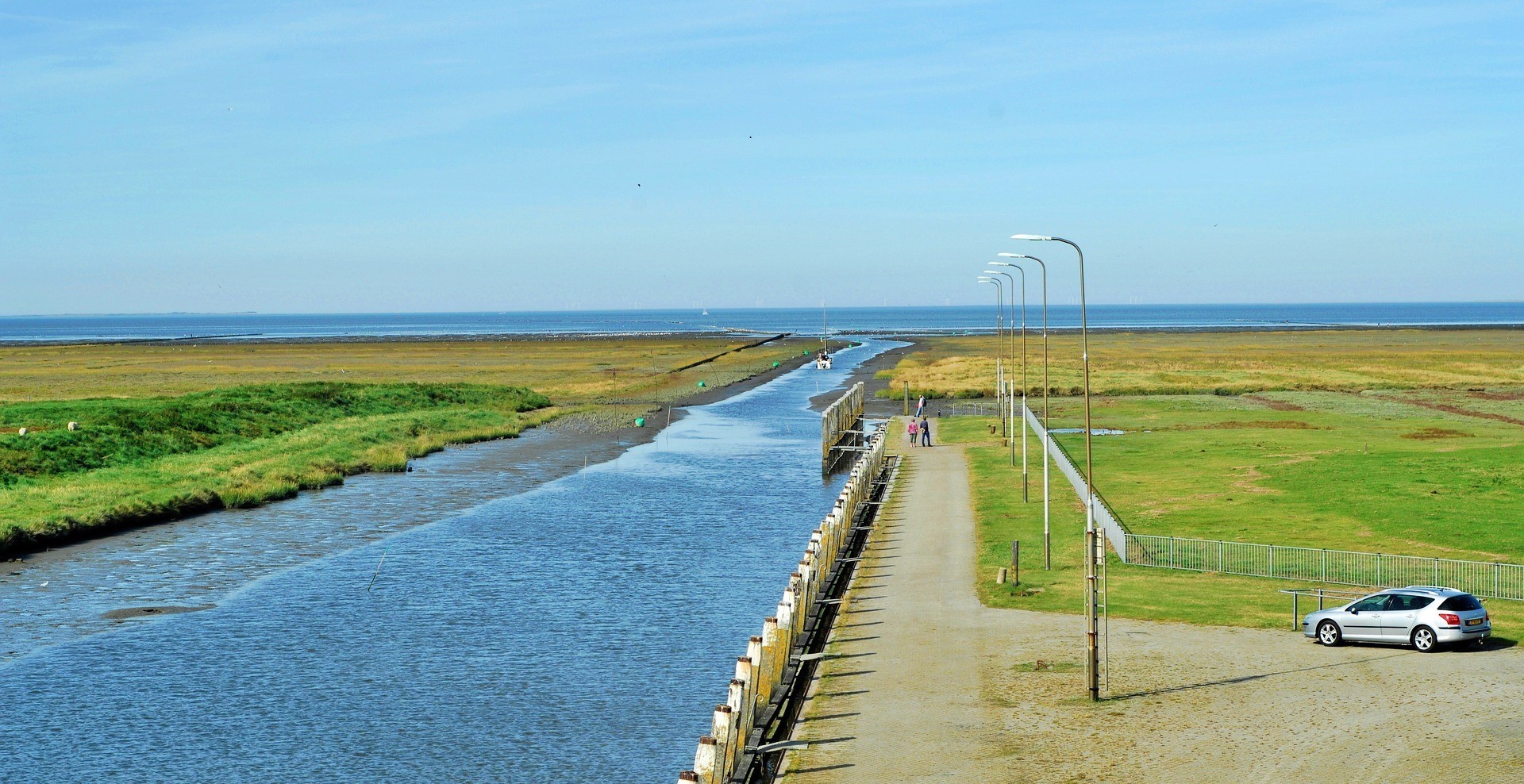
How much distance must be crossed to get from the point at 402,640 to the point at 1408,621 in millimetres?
26251

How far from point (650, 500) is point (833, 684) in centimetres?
3523

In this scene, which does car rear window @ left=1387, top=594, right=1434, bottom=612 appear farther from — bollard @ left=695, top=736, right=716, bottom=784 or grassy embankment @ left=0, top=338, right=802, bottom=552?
grassy embankment @ left=0, top=338, right=802, bottom=552

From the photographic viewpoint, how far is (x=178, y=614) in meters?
40.3

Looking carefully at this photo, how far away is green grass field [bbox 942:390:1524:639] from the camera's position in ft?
127

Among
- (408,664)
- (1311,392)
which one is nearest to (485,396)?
(1311,392)

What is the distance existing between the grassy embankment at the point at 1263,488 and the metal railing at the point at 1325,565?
0.81 meters

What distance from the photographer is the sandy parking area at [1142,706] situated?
23.2 meters

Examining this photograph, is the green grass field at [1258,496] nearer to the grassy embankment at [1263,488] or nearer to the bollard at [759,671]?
the grassy embankment at [1263,488]

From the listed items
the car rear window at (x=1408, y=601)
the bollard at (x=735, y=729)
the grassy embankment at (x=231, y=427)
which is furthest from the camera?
the grassy embankment at (x=231, y=427)

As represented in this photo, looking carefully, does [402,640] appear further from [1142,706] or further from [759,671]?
[1142,706]

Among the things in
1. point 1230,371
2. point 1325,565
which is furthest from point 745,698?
point 1230,371

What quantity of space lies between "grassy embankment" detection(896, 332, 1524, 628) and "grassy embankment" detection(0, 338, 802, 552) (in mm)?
36106

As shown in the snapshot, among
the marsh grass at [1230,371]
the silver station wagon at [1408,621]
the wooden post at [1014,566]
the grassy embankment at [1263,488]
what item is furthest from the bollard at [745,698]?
the marsh grass at [1230,371]

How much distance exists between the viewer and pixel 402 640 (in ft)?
121
